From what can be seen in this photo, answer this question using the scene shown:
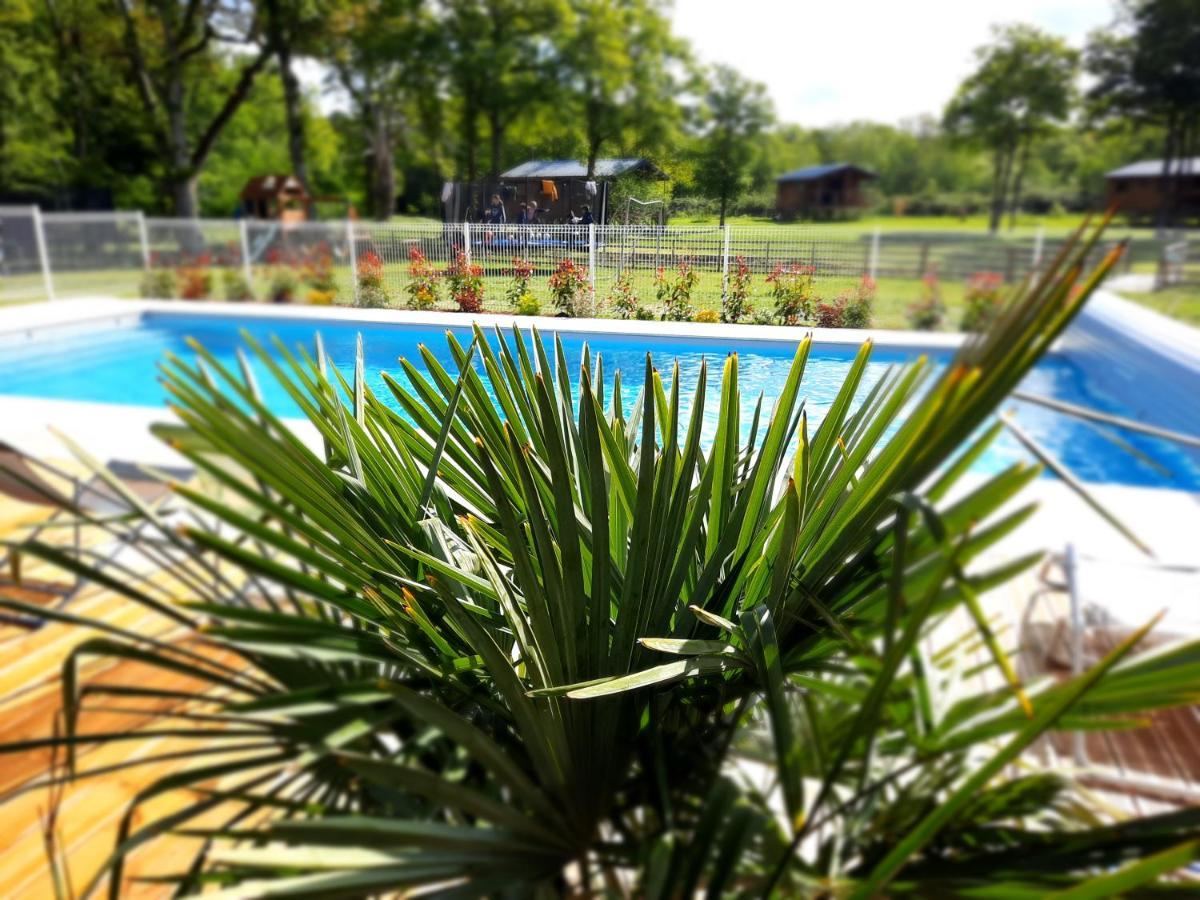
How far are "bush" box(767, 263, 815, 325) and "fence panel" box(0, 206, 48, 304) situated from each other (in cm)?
991

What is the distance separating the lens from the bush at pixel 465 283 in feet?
2.44

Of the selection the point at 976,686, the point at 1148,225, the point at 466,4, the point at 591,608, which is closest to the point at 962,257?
the point at 1148,225

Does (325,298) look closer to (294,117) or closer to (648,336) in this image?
(648,336)

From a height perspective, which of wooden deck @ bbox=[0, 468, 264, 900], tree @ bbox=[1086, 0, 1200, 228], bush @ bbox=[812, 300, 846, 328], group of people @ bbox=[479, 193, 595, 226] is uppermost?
tree @ bbox=[1086, 0, 1200, 228]

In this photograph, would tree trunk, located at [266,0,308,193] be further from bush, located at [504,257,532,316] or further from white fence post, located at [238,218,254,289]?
bush, located at [504,257,532,316]

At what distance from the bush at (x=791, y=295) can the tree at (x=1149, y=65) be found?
333 cm

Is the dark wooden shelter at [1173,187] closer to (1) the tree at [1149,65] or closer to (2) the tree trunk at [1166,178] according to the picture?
(2) the tree trunk at [1166,178]

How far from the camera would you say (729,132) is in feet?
2.56

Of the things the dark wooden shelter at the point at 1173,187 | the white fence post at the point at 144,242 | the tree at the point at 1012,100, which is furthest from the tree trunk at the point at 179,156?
the dark wooden shelter at the point at 1173,187

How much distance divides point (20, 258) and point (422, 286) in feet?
33.7

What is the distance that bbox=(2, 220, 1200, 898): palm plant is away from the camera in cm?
56

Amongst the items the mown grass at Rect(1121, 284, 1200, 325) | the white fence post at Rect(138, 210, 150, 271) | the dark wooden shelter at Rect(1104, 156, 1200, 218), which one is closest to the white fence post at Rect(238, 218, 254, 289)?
the white fence post at Rect(138, 210, 150, 271)

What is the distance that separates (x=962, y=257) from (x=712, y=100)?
23.1 ft

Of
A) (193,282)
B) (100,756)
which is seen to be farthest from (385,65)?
(193,282)
